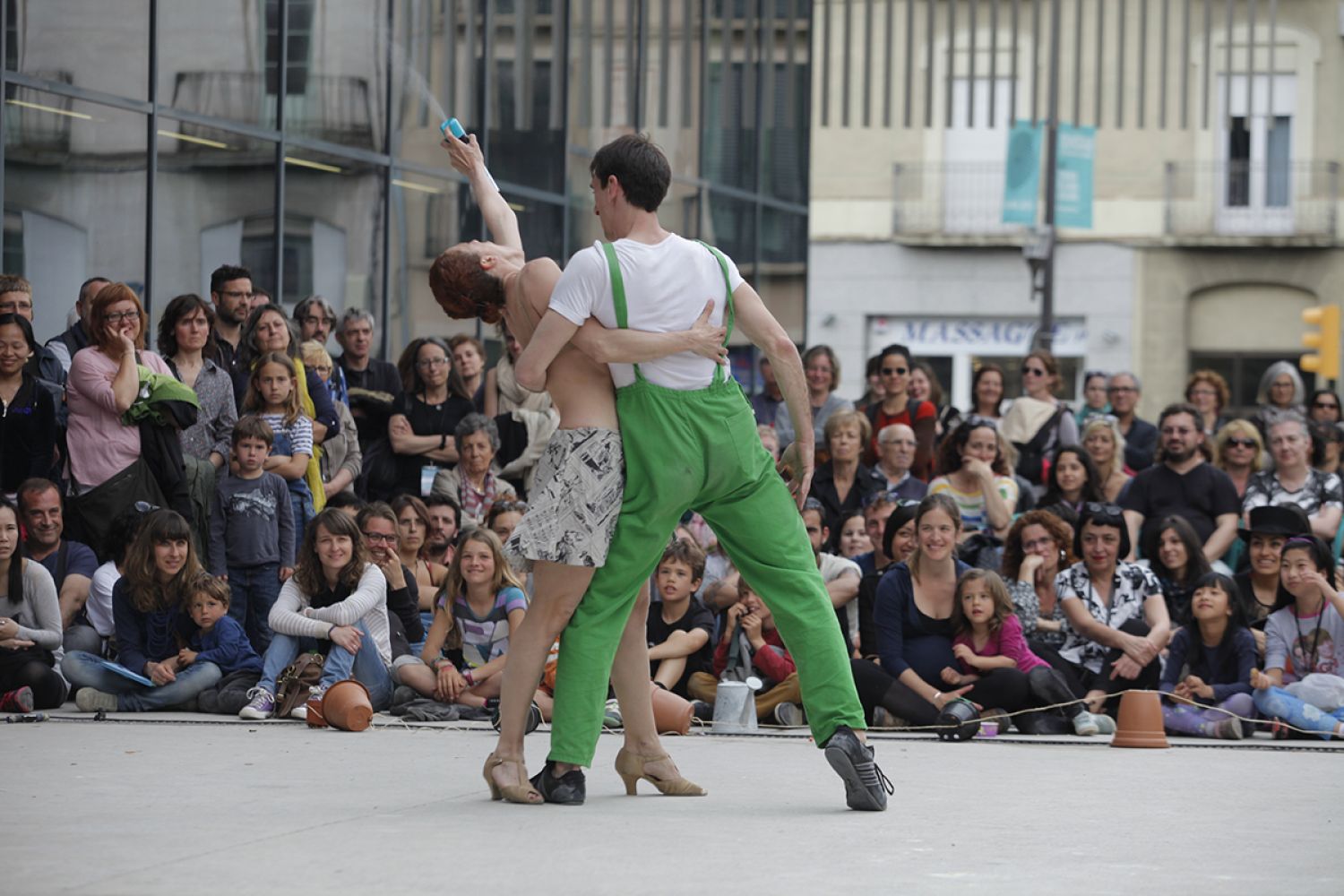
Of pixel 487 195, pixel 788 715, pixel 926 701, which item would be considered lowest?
pixel 788 715

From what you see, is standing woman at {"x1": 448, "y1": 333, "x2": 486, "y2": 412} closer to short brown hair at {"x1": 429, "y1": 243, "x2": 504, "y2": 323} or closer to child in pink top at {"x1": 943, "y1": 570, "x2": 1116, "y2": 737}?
child in pink top at {"x1": 943, "y1": 570, "x2": 1116, "y2": 737}

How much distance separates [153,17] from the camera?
12969 millimetres

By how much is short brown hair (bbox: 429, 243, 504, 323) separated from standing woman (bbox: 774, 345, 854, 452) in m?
6.80

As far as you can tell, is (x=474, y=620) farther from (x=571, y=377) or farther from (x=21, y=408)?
(x=571, y=377)

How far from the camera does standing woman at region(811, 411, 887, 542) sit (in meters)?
11.8

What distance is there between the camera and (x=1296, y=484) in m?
11.9

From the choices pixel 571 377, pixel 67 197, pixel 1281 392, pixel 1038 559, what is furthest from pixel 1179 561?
pixel 67 197

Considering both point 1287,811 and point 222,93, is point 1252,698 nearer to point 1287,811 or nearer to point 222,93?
point 1287,811

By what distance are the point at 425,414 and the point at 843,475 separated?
7.56 ft

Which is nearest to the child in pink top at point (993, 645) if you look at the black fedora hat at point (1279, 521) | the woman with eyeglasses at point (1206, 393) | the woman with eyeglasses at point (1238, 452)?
the black fedora hat at point (1279, 521)

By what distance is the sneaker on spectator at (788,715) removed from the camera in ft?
31.8

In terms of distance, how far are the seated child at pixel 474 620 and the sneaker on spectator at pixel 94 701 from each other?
4.07 ft

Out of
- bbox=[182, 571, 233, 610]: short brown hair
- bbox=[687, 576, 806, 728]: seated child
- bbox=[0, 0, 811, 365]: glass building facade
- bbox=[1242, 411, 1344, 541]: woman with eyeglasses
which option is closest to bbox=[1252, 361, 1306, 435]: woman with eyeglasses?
bbox=[1242, 411, 1344, 541]: woman with eyeglasses

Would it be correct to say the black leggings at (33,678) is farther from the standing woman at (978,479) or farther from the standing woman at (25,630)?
the standing woman at (978,479)
